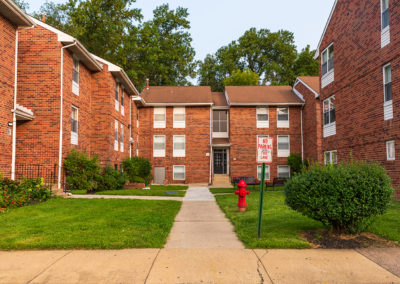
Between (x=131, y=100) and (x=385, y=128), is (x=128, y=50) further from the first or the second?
(x=385, y=128)

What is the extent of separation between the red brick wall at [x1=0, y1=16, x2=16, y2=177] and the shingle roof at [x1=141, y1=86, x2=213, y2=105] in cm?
1433

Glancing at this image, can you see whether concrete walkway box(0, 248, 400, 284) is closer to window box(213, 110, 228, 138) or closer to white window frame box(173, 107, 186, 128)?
white window frame box(173, 107, 186, 128)

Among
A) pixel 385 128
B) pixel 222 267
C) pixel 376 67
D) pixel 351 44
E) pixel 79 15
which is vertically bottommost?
pixel 222 267

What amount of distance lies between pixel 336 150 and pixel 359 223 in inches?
473

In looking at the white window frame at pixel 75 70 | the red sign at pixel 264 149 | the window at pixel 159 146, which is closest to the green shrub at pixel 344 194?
the red sign at pixel 264 149

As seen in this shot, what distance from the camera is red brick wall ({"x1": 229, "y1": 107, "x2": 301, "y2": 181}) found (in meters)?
25.8

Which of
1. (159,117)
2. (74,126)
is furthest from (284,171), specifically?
(74,126)

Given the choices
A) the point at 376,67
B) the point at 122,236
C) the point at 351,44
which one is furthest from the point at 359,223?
the point at 351,44

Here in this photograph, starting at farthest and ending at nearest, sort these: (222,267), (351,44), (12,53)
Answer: (351,44), (12,53), (222,267)

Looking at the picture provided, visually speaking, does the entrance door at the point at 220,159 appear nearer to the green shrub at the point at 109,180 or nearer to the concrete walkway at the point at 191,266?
the green shrub at the point at 109,180

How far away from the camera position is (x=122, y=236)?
20.6 feet

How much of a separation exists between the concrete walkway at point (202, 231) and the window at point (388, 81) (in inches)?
338

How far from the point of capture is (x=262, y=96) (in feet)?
90.0

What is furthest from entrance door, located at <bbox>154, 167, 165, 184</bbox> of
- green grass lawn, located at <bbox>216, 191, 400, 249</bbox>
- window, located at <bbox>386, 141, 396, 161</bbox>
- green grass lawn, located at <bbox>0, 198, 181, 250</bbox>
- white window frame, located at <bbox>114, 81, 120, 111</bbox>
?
window, located at <bbox>386, 141, 396, 161</bbox>
